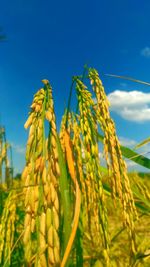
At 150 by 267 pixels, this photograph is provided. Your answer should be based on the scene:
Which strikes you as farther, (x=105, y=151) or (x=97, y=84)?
(x=97, y=84)

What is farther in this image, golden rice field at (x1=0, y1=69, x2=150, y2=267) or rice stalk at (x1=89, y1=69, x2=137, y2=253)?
rice stalk at (x1=89, y1=69, x2=137, y2=253)

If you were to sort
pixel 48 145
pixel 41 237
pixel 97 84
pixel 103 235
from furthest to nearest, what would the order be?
pixel 97 84, pixel 103 235, pixel 48 145, pixel 41 237

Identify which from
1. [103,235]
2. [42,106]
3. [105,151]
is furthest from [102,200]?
[42,106]

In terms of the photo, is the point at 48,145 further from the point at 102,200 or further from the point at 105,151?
the point at 105,151

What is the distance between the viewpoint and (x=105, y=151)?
1.03 metres

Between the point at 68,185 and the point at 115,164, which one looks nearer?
the point at 68,185

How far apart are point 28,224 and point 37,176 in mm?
87

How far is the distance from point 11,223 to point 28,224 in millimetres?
569

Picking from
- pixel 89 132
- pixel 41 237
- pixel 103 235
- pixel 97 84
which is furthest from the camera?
pixel 97 84

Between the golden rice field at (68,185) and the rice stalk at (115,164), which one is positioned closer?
the golden rice field at (68,185)

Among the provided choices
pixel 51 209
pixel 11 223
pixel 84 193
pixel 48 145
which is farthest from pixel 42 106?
pixel 11 223

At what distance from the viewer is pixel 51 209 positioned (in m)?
0.59

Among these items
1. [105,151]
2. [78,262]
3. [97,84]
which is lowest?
[78,262]

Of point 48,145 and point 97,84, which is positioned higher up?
point 97,84
